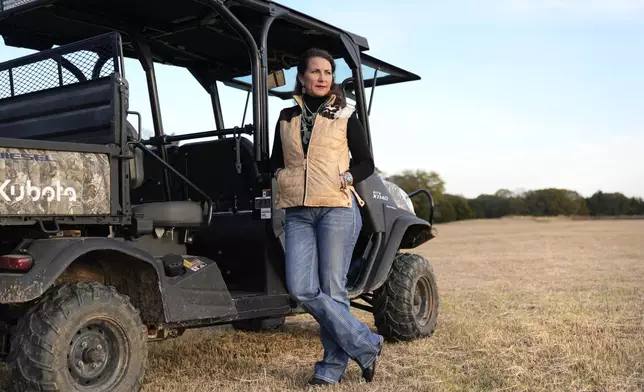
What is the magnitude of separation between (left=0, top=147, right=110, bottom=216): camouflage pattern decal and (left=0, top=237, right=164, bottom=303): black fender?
0.16 metres

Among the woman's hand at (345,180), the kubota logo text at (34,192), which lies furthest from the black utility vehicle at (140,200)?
the woman's hand at (345,180)

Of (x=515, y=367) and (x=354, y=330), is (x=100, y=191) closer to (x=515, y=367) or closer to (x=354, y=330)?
(x=354, y=330)

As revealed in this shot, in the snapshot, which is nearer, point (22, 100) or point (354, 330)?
point (354, 330)

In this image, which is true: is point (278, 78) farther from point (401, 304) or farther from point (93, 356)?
point (93, 356)

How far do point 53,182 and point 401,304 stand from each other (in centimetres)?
340

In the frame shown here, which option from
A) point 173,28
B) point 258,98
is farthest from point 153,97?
point 258,98

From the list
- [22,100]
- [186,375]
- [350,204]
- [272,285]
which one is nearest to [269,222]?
[272,285]

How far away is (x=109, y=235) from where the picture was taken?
4.31m

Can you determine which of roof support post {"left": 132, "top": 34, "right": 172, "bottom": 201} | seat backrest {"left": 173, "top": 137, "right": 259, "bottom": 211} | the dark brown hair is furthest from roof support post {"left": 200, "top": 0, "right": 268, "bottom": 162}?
roof support post {"left": 132, "top": 34, "right": 172, "bottom": 201}

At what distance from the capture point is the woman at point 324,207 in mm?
4414

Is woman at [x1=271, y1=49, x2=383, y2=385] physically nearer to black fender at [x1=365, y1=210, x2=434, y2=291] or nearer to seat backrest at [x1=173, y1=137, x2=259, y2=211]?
seat backrest at [x1=173, y1=137, x2=259, y2=211]

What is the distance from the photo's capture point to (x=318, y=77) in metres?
4.51

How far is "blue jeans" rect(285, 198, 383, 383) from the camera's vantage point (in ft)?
14.5

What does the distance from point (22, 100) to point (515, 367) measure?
3.60 metres
